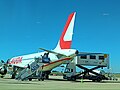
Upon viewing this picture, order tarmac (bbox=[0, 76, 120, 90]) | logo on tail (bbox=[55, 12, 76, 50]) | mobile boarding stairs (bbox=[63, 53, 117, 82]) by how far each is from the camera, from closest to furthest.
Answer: tarmac (bbox=[0, 76, 120, 90]) → logo on tail (bbox=[55, 12, 76, 50]) → mobile boarding stairs (bbox=[63, 53, 117, 82])

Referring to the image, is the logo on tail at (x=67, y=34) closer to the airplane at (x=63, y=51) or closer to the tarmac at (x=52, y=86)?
the airplane at (x=63, y=51)

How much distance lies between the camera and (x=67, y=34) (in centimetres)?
5234

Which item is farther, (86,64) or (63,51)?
(86,64)

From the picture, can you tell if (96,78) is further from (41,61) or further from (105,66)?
(41,61)

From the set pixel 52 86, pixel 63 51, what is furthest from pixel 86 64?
pixel 52 86

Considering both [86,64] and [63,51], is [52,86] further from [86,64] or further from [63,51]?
[86,64]

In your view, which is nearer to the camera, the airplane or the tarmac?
the tarmac

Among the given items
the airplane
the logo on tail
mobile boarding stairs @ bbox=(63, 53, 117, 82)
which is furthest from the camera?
mobile boarding stairs @ bbox=(63, 53, 117, 82)

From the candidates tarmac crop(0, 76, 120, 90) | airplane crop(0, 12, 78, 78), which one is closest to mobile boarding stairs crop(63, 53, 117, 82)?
airplane crop(0, 12, 78, 78)

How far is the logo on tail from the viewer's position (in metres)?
51.8

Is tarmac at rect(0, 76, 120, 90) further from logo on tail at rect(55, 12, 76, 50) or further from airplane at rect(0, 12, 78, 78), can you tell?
logo on tail at rect(55, 12, 76, 50)

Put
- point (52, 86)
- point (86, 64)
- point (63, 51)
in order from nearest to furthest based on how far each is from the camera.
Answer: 1. point (52, 86)
2. point (63, 51)
3. point (86, 64)

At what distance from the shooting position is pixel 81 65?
5938 centimetres

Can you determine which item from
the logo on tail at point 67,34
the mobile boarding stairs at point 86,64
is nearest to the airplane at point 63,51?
the logo on tail at point 67,34
